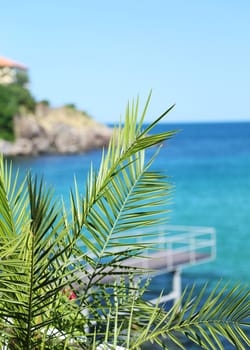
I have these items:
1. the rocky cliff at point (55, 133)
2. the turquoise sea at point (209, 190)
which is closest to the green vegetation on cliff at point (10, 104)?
the rocky cliff at point (55, 133)

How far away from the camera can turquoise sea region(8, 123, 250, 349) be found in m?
21.5

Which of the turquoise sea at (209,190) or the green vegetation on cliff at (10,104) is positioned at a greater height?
the green vegetation on cliff at (10,104)

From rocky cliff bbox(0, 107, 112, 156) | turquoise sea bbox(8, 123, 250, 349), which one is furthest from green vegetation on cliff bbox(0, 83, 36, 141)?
turquoise sea bbox(8, 123, 250, 349)

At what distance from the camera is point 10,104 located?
6725 centimetres

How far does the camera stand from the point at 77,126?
72.9 m

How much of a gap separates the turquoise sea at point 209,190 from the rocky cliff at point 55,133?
1.63 meters

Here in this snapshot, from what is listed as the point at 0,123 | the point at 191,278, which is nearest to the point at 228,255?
the point at 191,278

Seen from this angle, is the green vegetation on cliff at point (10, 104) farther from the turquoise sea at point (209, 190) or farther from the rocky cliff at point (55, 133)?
the turquoise sea at point (209, 190)

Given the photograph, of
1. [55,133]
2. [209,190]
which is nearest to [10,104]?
[55,133]

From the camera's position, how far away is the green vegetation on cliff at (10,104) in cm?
6469

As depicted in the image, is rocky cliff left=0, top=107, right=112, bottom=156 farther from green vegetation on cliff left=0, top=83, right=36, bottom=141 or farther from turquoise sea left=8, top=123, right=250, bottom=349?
turquoise sea left=8, top=123, right=250, bottom=349

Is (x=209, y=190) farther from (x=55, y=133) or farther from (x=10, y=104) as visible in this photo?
(x=55, y=133)

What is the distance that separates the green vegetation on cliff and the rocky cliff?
667 millimetres

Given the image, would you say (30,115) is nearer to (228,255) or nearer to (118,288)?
(228,255)
